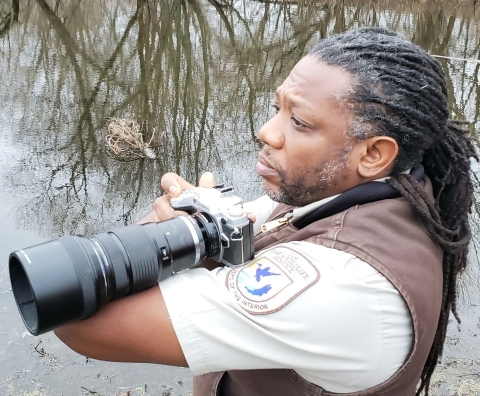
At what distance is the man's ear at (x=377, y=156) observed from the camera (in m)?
1.28

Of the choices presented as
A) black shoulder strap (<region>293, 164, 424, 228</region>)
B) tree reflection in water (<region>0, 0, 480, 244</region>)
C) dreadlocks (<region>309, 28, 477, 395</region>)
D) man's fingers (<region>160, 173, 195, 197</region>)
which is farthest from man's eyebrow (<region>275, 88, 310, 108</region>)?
tree reflection in water (<region>0, 0, 480, 244</region>)

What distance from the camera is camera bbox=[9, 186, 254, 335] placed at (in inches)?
39.4

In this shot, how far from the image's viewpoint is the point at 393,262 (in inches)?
41.8

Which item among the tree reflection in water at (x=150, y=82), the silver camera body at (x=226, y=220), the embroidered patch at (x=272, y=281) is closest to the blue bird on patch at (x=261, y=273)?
the embroidered patch at (x=272, y=281)

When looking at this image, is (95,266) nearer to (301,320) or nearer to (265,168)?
(301,320)

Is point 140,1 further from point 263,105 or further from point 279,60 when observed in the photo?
point 263,105

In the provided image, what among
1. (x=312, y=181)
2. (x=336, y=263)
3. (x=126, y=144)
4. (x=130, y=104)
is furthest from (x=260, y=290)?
(x=130, y=104)

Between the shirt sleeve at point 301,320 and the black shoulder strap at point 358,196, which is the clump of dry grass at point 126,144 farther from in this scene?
the shirt sleeve at point 301,320

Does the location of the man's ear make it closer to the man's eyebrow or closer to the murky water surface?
the man's eyebrow

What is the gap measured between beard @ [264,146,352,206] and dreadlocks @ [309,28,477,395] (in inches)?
3.5

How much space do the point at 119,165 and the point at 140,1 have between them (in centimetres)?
1023

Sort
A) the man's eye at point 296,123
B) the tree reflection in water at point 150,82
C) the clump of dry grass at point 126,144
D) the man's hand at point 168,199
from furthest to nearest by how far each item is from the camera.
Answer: the clump of dry grass at point 126,144
the tree reflection in water at point 150,82
the man's hand at point 168,199
the man's eye at point 296,123

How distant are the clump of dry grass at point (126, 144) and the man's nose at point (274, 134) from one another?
16.8 ft

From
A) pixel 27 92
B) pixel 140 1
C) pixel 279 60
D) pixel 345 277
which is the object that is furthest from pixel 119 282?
pixel 140 1
